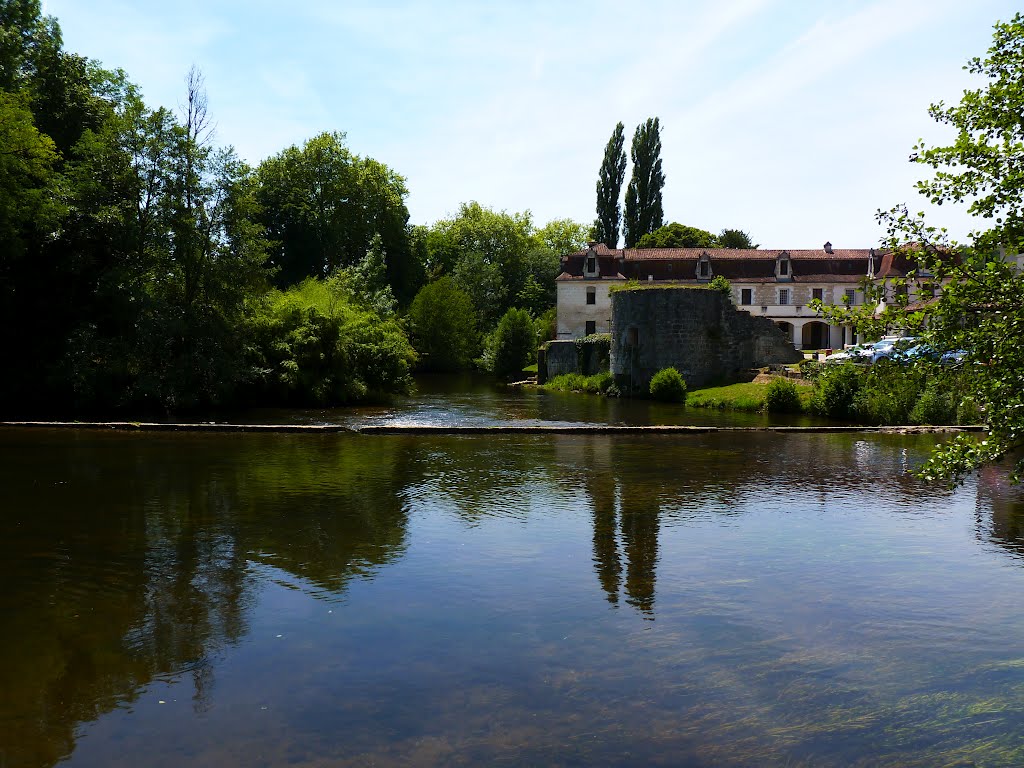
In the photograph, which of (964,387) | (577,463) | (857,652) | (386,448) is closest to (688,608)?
(857,652)

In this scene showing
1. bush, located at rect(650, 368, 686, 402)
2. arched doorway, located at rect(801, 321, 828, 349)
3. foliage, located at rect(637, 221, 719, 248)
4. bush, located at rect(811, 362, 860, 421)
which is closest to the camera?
bush, located at rect(811, 362, 860, 421)

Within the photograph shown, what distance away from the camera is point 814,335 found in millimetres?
62125

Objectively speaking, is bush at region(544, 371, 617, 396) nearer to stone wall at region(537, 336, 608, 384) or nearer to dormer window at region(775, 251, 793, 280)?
stone wall at region(537, 336, 608, 384)

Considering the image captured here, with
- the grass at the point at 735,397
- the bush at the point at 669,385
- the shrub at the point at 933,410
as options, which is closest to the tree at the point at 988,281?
the shrub at the point at 933,410

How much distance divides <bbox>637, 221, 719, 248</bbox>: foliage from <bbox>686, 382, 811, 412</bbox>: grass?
3619 cm

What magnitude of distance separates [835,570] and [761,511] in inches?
130

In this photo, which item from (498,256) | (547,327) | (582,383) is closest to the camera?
(582,383)

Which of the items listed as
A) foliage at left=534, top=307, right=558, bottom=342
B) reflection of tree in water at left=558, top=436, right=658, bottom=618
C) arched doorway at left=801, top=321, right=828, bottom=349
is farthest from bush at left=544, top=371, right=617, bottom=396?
arched doorway at left=801, top=321, right=828, bottom=349

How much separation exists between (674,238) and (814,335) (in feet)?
52.8

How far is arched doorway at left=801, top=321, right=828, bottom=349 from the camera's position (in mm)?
61406

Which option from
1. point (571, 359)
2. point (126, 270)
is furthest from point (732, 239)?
point (126, 270)

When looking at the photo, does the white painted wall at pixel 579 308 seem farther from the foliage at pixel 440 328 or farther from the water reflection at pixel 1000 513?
the water reflection at pixel 1000 513

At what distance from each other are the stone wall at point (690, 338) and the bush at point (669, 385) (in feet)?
3.60

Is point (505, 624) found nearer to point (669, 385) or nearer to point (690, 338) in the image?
point (669, 385)
